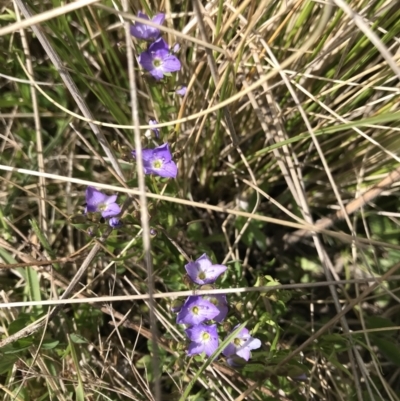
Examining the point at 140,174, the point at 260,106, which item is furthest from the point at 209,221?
the point at 140,174

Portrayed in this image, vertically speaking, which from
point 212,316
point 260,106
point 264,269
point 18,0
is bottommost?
point 264,269

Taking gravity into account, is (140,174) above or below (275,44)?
below

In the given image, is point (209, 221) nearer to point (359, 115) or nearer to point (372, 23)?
point (359, 115)

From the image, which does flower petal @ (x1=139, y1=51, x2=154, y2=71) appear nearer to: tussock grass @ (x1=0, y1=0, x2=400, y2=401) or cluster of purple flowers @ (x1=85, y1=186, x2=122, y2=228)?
tussock grass @ (x1=0, y1=0, x2=400, y2=401)

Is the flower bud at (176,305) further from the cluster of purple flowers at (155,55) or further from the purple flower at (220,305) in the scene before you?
the cluster of purple flowers at (155,55)

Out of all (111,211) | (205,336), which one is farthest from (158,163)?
(205,336)

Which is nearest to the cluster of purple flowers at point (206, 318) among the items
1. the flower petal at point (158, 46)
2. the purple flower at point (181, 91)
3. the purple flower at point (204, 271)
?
the purple flower at point (204, 271)

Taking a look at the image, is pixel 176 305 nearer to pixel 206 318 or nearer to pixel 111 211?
pixel 206 318
